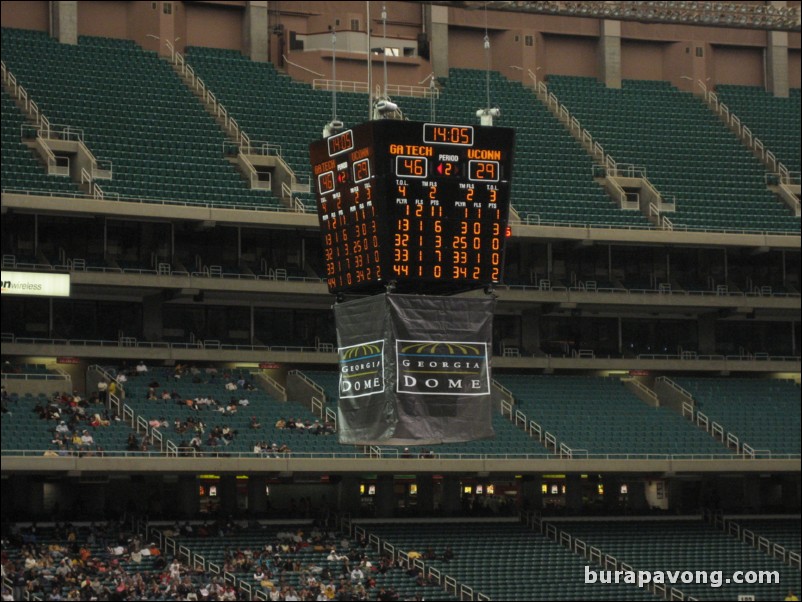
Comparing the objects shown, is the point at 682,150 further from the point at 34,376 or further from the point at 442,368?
the point at 442,368

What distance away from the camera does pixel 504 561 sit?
52312 millimetres

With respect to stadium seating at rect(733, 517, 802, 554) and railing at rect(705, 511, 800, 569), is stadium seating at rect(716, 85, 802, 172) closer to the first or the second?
stadium seating at rect(733, 517, 802, 554)

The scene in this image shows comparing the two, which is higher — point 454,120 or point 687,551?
point 454,120

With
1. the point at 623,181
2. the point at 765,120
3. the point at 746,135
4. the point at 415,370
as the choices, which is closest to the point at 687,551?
the point at 623,181

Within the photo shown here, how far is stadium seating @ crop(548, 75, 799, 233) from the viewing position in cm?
6469

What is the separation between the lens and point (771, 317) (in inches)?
2633

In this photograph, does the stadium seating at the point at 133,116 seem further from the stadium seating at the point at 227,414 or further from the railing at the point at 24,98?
the stadium seating at the point at 227,414

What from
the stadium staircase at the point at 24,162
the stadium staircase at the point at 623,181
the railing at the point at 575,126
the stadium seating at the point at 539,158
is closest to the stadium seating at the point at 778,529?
the stadium staircase at the point at 623,181

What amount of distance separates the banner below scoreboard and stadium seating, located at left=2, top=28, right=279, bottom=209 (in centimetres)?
2934

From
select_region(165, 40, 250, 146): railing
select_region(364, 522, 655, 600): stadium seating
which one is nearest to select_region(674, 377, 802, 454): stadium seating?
select_region(364, 522, 655, 600): stadium seating

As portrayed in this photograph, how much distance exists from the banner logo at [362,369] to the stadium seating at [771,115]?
4549 cm

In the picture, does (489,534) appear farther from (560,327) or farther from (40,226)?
(40,226)

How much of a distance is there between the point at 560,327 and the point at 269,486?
14787 mm

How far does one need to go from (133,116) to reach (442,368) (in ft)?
119
